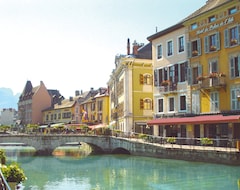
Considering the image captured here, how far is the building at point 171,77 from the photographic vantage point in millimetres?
37750

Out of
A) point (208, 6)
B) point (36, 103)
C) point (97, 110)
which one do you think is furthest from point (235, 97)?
point (36, 103)

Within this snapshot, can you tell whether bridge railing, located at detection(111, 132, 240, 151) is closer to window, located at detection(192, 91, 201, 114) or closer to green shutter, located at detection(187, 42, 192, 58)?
window, located at detection(192, 91, 201, 114)

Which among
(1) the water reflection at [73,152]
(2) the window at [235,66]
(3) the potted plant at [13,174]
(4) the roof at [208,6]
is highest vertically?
(4) the roof at [208,6]

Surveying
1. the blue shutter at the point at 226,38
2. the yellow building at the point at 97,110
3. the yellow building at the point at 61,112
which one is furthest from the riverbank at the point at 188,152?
the yellow building at the point at 61,112

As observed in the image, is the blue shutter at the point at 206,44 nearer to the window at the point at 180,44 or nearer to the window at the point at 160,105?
the window at the point at 180,44

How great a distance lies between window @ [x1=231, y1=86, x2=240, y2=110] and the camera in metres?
31.0

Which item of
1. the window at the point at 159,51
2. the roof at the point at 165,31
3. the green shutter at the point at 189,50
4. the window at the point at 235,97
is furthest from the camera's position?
the window at the point at 159,51

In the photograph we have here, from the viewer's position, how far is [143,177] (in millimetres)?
24922

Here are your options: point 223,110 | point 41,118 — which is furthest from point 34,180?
point 41,118

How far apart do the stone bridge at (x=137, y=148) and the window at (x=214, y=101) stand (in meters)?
4.70

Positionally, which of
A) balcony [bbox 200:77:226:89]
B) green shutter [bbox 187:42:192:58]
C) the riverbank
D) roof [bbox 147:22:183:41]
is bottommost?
the riverbank

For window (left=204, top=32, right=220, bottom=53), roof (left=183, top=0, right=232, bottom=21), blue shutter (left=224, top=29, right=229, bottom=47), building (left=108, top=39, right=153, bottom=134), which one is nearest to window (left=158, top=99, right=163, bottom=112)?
building (left=108, top=39, right=153, bottom=134)

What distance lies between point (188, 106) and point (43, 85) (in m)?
71.6

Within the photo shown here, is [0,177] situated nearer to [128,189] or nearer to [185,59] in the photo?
[128,189]
